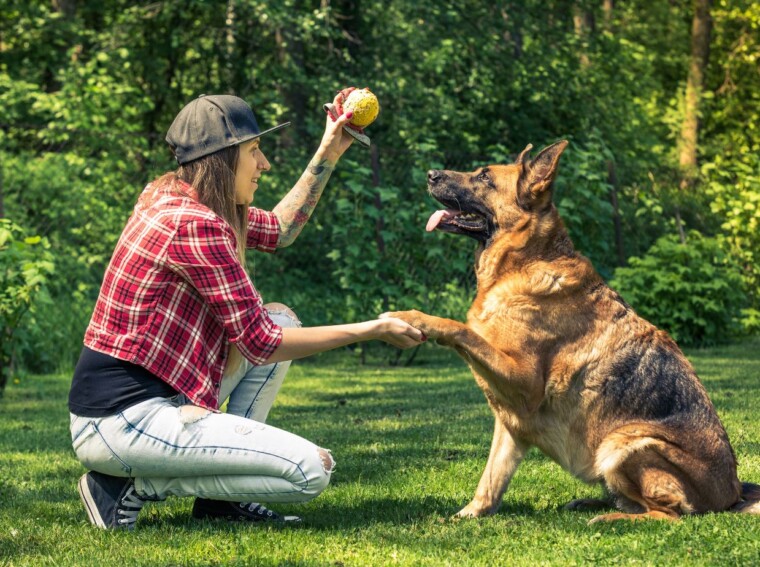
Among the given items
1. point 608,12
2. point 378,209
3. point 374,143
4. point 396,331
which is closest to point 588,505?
point 396,331

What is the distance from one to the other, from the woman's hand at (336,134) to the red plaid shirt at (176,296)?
1.14 metres

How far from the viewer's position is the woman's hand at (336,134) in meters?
5.18

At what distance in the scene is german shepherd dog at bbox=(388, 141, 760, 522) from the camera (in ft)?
14.9

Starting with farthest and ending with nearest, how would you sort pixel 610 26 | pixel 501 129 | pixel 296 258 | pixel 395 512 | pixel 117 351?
pixel 610 26, pixel 501 129, pixel 296 258, pixel 395 512, pixel 117 351

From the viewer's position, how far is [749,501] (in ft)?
15.2

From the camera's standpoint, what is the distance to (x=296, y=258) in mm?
14234

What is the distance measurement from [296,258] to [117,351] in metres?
10.1

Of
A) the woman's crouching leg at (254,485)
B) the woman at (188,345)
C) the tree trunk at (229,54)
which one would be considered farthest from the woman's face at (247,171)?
the tree trunk at (229,54)

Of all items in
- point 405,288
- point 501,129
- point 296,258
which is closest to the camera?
point 405,288

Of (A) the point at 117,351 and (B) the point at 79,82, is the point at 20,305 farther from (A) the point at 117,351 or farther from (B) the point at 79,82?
(B) the point at 79,82

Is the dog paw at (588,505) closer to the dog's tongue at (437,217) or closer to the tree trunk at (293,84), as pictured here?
the dog's tongue at (437,217)

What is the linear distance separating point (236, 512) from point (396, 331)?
128cm

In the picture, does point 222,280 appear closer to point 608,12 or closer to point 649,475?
point 649,475

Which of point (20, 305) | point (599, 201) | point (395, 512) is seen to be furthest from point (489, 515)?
point (599, 201)
